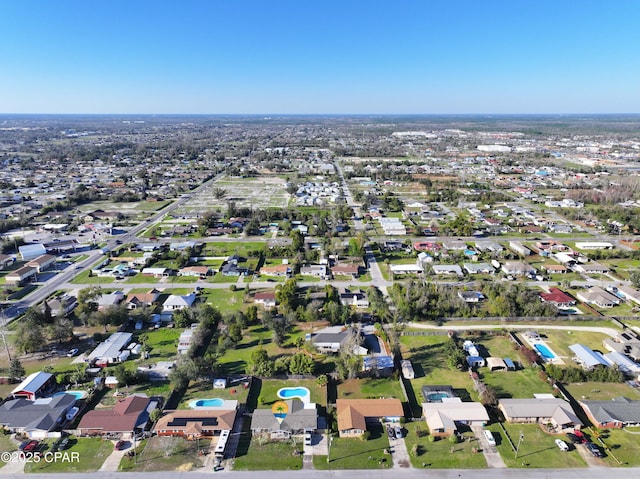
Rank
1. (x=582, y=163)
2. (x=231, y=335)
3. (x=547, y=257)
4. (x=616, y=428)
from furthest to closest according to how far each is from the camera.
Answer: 1. (x=582, y=163)
2. (x=547, y=257)
3. (x=231, y=335)
4. (x=616, y=428)

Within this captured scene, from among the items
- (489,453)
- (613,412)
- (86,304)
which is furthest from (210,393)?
(613,412)

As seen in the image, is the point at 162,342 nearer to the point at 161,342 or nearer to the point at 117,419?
the point at 161,342

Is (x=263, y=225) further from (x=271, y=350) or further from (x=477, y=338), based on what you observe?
(x=477, y=338)

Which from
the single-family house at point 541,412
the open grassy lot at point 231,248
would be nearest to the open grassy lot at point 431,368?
the single-family house at point 541,412

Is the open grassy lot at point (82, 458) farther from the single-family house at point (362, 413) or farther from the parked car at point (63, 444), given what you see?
the single-family house at point (362, 413)

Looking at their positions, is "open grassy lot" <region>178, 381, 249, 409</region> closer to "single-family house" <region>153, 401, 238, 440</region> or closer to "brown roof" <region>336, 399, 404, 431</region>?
"single-family house" <region>153, 401, 238, 440</region>

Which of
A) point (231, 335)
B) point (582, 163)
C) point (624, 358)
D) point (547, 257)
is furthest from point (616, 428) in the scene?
point (582, 163)

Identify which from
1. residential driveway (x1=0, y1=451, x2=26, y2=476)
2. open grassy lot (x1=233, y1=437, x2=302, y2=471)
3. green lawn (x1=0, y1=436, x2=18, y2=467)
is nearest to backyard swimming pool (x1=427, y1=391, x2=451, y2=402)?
open grassy lot (x1=233, y1=437, x2=302, y2=471)
